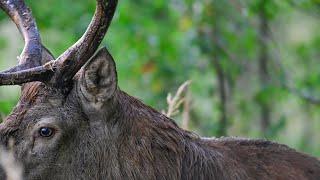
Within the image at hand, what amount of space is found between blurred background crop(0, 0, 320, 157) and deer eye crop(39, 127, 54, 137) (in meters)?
5.25

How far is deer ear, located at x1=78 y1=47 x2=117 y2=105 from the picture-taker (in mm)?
6188

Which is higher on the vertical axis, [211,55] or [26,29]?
[211,55]

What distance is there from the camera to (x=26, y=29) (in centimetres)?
687

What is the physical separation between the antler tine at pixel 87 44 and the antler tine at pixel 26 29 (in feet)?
1.30

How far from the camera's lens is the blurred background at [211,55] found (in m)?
12.3

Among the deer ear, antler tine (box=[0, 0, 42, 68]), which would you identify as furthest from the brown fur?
antler tine (box=[0, 0, 42, 68])

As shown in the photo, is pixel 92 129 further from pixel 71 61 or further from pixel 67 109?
pixel 71 61

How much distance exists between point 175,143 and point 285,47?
10.1m

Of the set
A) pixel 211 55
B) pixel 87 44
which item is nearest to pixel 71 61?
pixel 87 44

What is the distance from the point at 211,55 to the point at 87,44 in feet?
21.5

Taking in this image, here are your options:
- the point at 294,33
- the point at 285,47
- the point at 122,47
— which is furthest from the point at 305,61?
the point at 294,33

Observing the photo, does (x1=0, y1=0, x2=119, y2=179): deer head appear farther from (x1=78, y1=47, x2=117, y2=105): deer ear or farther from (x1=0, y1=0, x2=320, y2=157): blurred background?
(x1=0, y1=0, x2=320, y2=157): blurred background

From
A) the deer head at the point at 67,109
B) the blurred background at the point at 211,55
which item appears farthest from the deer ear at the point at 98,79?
the blurred background at the point at 211,55

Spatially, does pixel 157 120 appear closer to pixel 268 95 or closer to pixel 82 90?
pixel 82 90
